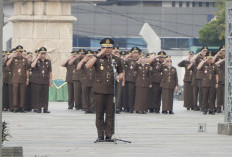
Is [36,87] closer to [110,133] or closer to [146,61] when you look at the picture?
[146,61]

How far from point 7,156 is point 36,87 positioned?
1494cm

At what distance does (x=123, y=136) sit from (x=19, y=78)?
31.9ft

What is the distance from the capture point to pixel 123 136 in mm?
17281

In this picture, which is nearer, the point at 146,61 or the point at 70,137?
the point at 70,137

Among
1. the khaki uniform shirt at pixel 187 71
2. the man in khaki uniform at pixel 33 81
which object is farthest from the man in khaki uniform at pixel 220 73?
the man in khaki uniform at pixel 33 81

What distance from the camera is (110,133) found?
1591 centimetres

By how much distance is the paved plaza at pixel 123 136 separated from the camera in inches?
Result: 550

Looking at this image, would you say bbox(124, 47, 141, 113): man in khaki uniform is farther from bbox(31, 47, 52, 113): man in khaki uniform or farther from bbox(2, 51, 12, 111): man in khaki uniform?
bbox(2, 51, 12, 111): man in khaki uniform

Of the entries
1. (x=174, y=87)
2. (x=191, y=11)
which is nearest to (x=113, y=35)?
(x=191, y=11)

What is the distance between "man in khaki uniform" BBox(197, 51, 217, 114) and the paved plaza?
1493mm

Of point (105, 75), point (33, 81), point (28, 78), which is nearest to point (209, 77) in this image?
point (33, 81)

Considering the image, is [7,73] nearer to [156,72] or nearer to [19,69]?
[19,69]

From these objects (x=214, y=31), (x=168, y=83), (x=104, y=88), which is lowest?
(x=104, y=88)

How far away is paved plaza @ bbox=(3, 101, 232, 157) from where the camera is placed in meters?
14.0
